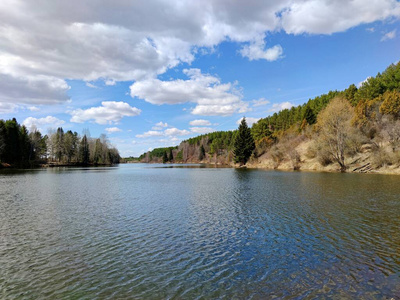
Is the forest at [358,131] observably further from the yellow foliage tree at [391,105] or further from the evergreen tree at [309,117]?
the evergreen tree at [309,117]

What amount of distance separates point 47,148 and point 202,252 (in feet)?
484

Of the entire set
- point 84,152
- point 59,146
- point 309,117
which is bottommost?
point 84,152

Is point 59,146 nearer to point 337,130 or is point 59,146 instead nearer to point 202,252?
point 337,130

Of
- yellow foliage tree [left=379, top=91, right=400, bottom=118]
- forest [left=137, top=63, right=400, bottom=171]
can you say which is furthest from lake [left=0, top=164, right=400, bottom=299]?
yellow foliage tree [left=379, top=91, right=400, bottom=118]

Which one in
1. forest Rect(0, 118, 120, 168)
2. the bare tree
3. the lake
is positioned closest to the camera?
the lake

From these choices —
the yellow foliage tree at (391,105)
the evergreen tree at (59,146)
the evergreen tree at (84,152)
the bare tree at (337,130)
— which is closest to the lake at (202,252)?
the bare tree at (337,130)

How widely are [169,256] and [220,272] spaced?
292 cm

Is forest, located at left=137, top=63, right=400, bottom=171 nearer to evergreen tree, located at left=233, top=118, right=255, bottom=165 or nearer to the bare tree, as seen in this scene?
the bare tree

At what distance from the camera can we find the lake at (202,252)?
8.95 metres

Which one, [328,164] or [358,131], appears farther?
[328,164]

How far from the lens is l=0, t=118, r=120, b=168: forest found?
97.9 metres

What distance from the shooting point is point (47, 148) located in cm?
13438

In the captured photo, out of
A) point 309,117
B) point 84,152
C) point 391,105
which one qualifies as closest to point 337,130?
point 391,105

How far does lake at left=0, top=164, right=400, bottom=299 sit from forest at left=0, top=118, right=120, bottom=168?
9388 centimetres
